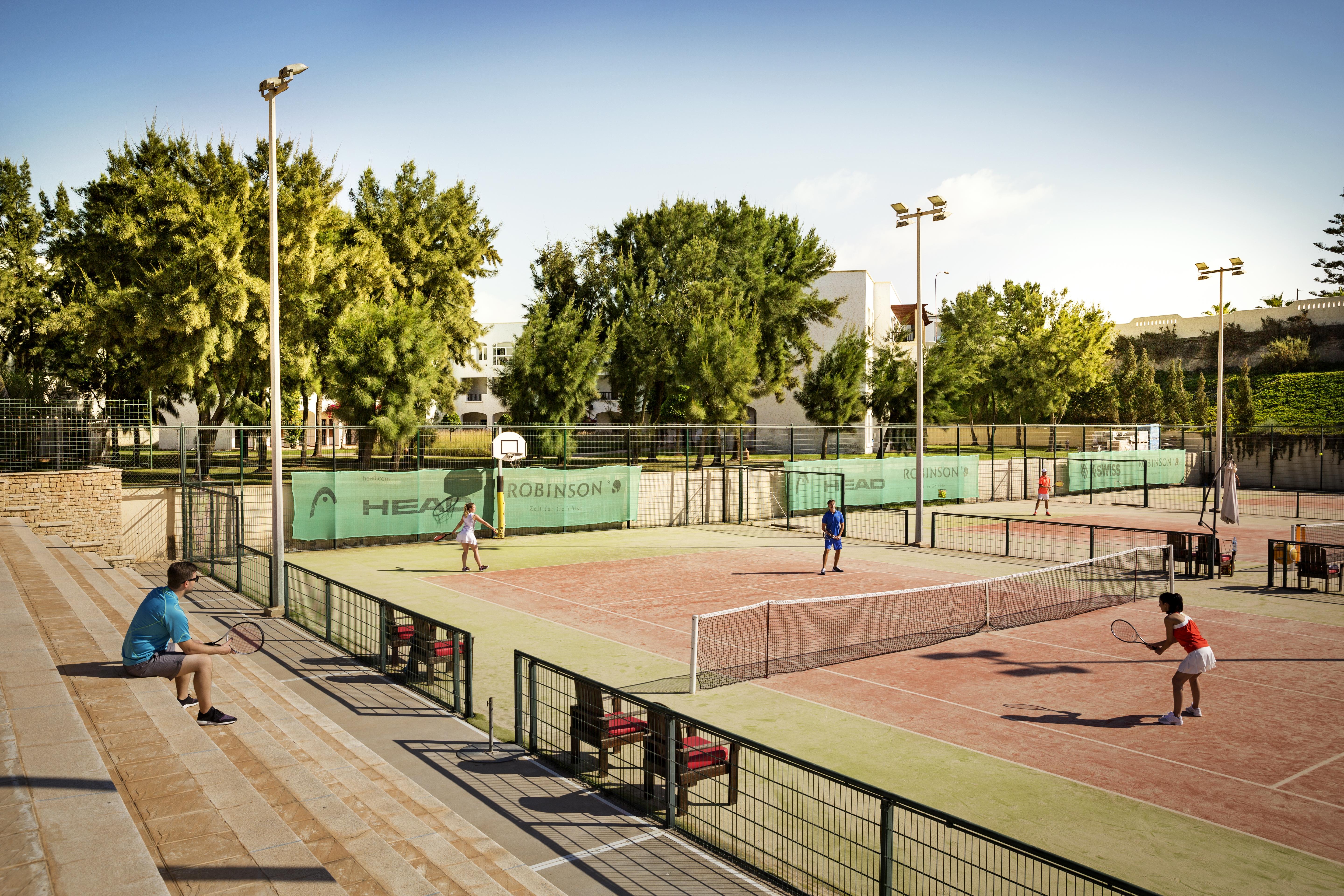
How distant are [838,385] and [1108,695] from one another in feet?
126

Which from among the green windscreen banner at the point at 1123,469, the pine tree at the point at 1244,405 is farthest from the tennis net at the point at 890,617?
the pine tree at the point at 1244,405

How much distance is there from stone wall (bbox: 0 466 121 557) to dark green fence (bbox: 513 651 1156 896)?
16615mm

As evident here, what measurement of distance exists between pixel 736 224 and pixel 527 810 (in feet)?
160

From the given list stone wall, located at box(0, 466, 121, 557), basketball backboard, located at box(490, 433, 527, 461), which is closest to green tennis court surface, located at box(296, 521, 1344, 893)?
stone wall, located at box(0, 466, 121, 557)

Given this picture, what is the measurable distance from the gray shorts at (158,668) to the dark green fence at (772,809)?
323 cm

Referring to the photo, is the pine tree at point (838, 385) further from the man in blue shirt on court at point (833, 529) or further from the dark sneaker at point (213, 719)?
the dark sneaker at point (213, 719)

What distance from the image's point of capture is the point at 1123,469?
154 feet

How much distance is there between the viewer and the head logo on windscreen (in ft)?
78.6

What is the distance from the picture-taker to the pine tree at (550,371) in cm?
4334

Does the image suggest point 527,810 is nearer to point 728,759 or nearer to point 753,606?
Answer: point 728,759

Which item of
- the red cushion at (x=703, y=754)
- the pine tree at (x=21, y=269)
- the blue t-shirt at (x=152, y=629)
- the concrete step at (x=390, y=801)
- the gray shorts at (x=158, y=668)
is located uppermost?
the pine tree at (x=21, y=269)

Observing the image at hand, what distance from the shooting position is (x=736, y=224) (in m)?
53.6

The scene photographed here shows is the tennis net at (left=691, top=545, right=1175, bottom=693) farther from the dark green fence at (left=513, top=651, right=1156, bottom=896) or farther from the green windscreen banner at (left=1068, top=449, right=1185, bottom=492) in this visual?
the green windscreen banner at (left=1068, top=449, right=1185, bottom=492)

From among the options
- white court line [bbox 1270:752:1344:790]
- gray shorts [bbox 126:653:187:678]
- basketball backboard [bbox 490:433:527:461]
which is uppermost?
basketball backboard [bbox 490:433:527:461]
